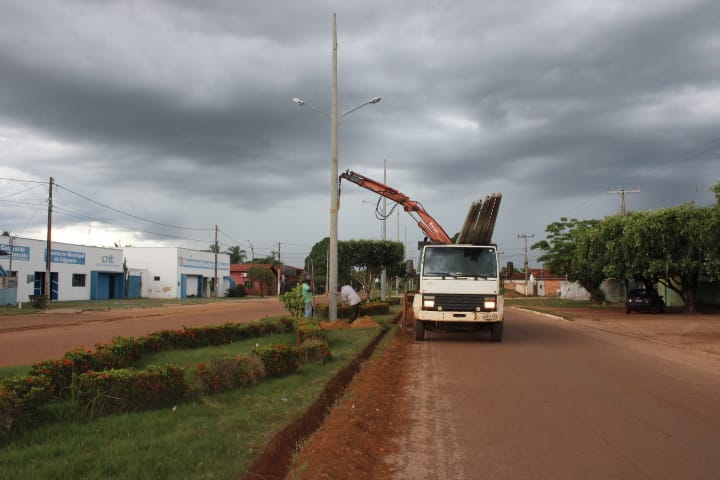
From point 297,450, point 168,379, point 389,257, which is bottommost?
point 297,450

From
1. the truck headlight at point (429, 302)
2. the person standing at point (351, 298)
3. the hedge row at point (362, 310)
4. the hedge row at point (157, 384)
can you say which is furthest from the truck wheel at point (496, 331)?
the hedge row at point (157, 384)

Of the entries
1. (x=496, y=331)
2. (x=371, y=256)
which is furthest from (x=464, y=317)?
(x=371, y=256)

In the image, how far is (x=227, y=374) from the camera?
8016mm

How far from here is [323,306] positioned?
964 inches

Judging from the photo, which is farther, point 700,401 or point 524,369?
point 524,369

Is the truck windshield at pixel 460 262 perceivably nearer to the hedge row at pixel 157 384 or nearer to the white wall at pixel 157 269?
the hedge row at pixel 157 384

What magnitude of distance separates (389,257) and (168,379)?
30.7 metres

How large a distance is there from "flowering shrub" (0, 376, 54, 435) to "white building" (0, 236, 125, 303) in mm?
34885

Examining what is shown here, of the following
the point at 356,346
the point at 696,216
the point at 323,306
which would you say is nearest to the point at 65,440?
the point at 356,346

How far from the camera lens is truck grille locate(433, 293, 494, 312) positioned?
14828 millimetres

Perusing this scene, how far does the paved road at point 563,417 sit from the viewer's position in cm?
525

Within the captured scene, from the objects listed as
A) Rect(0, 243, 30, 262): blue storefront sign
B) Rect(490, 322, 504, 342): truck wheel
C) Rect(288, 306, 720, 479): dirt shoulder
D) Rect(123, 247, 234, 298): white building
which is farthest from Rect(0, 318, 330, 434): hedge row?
Rect(123, 247, 234, 298): white building

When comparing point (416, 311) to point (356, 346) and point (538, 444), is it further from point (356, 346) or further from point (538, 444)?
point (538, 444)

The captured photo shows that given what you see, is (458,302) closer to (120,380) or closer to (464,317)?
(464,317)
